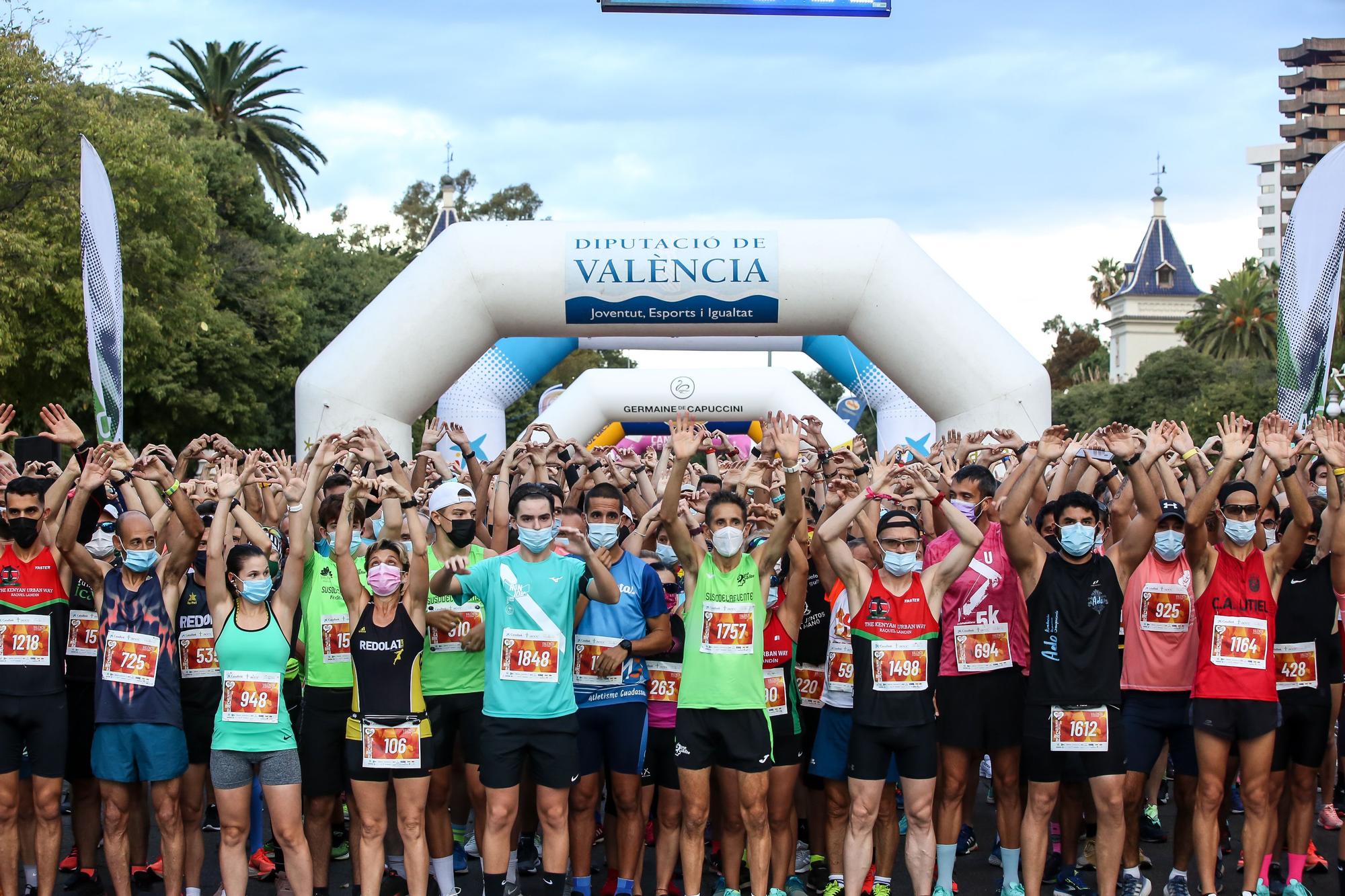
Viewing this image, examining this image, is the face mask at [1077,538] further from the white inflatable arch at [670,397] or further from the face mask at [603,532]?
the white inflatable arch at [670,397]

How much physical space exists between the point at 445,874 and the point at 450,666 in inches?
37.0

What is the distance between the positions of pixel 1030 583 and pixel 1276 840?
193 cm

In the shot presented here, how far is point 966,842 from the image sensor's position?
7.32 meters

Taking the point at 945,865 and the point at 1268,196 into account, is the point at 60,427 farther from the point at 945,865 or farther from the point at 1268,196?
the point at 1268,196

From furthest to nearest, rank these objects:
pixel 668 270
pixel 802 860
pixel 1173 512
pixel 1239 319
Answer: pixel 1239 319 → pixel 668 270 → pixel 802 860 → pixel 1173 512

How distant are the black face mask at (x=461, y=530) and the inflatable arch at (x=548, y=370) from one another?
8.34 m

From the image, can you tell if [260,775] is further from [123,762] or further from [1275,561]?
[1275,561]

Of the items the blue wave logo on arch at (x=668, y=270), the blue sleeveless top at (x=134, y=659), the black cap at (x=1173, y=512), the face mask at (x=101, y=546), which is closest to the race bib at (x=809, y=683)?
the black cap at (x=1173, y=512)

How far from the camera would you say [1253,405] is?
38562mm

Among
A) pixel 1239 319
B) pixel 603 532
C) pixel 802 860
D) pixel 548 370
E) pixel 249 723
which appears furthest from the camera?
pixel 1239 319

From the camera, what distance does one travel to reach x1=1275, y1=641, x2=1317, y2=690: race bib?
6.39 metres

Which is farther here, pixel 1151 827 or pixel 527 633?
pixel 1151 827

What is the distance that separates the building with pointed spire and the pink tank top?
227ft

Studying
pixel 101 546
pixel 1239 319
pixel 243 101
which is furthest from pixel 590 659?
pixel 1239 319
